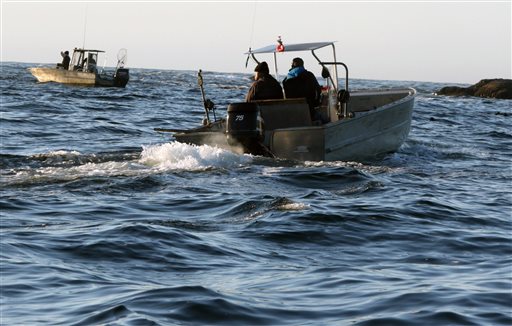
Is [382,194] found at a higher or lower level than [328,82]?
lower

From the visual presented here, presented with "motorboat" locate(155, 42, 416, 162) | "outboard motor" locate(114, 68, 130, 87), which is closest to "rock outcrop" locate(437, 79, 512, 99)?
"outboard motor" locate(114, 68, 130, 87)

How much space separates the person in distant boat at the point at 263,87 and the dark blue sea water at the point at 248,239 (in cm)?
132

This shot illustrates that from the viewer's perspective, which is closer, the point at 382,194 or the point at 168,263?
the point at 168,263

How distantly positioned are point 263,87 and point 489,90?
51.3 metres

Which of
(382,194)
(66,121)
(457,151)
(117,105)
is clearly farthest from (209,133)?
(117,105)

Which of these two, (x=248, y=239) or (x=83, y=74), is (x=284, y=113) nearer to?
(x=248, y=239)

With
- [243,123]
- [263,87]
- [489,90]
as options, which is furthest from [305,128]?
[489,90]

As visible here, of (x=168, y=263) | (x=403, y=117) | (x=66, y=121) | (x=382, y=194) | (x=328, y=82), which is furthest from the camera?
A: (x=66, y=121)

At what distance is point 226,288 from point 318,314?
908 mm

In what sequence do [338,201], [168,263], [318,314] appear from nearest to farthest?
[318,314] → [168,263] → [338,201]

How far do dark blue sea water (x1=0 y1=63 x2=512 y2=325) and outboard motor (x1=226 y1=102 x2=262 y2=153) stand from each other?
0.32 m

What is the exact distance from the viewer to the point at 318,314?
6426 millimetres

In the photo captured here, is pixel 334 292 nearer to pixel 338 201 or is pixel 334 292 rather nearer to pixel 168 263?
pixel 168 263

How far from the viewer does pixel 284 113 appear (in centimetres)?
1559
